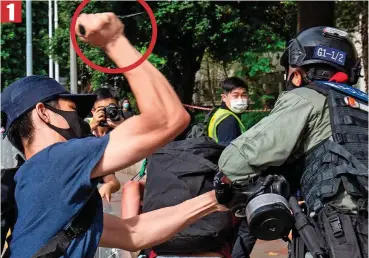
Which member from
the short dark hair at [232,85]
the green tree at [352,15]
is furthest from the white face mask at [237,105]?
the green tree at [352,15]

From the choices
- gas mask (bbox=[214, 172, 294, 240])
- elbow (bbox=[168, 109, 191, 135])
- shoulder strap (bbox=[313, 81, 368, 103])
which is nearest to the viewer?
elbow (bbox=[168, 109, 191, 135])

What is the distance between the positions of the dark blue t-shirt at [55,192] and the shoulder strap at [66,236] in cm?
2

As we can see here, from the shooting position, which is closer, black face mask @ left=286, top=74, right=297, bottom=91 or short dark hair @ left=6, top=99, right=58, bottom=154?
short dark hair @ left=6, top=99, right=58, bottom=154

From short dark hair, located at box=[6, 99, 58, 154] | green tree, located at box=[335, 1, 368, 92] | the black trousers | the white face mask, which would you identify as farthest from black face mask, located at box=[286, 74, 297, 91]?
green tree, located at box=[335, 1, 368, 92]

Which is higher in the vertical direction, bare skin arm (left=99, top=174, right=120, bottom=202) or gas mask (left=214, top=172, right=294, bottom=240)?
A: gas mask (left=214, top=172, right=294, bottom=240)

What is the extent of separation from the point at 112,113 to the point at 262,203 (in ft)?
8.91

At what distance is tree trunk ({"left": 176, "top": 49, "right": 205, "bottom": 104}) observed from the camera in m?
16.5

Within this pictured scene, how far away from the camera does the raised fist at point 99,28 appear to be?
2.13 m

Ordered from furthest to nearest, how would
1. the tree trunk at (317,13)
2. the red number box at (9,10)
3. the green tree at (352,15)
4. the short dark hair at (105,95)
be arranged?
the green tree at (352,15), the red number box at (9,10), the tree trunk at (317,13), the short dark hair at (105,95)

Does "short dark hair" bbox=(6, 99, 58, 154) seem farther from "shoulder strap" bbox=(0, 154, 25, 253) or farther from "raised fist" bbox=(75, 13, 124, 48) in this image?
"raised fist" bbox=(75, 13, 124, 48)

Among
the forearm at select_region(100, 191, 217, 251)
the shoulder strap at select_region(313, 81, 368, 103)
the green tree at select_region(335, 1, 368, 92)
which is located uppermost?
the shoulder strap at select_region(313, 81, 368, 103)

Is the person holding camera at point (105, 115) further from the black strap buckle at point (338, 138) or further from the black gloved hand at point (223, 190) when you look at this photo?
the black strap buckle at point (338, 138)

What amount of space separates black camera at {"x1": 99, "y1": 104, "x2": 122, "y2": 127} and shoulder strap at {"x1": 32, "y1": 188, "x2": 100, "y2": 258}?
2824 millimetres

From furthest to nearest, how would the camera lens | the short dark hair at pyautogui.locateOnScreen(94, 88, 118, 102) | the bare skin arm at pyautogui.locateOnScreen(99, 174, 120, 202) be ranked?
the short dark hair at pyautogui.locateOnScreen(94, 88, 118, 102), the camera lens, the bare skin arm at pyautogui.locateOnScreen(99, 174, 120, 202)
